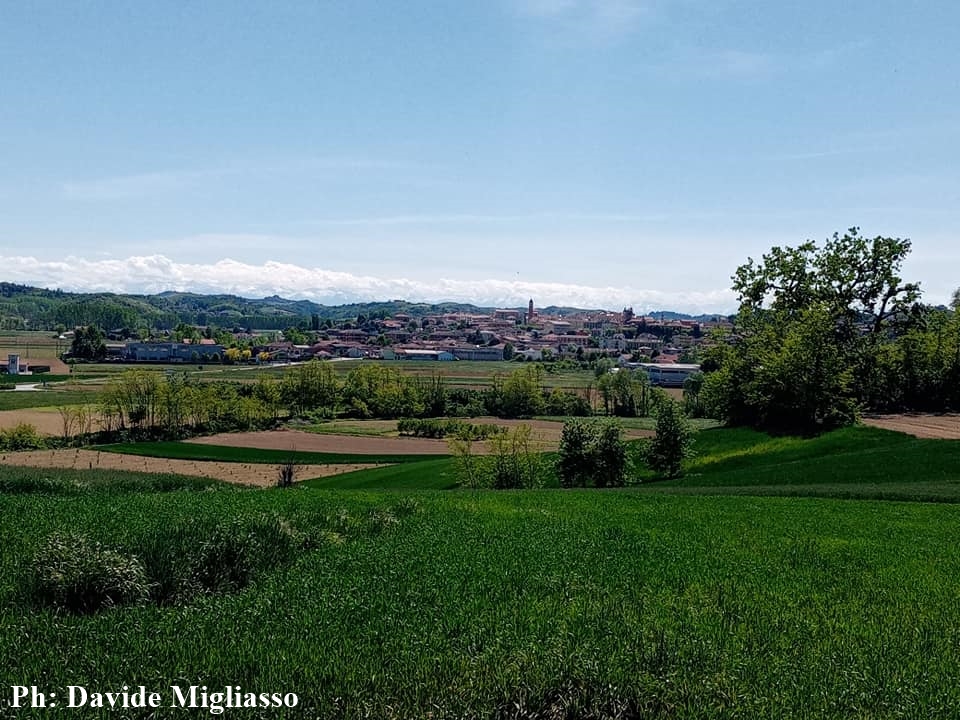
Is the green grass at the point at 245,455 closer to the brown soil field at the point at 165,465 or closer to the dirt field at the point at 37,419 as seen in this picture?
the brown soil field at the point at 165,465

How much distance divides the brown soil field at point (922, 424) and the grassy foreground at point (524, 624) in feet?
92.4

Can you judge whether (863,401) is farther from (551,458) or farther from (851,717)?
(851,717)

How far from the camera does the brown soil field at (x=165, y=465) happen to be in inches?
2248

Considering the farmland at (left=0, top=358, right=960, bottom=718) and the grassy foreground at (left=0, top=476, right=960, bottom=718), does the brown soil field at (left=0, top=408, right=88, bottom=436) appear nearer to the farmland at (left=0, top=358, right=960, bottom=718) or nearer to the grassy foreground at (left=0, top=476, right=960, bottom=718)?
the farmland at (left=0, top=358, right=960, bottom=718)

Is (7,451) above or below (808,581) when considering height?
below

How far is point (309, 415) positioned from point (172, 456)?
35.1 meters

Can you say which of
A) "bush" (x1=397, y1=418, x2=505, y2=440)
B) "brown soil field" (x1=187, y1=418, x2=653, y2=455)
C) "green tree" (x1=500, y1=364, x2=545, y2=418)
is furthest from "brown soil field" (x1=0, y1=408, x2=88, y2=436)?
"green tree" (x1=500, y1=364, x2=545, y2=418)

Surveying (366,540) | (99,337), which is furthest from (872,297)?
(99,337)

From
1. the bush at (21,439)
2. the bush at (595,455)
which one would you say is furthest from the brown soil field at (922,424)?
the bush at (21,439)

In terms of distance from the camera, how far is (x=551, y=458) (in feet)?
165

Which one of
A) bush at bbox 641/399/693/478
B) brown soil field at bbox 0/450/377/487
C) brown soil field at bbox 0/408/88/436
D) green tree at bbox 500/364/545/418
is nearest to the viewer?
bush at bbox 641/399/693/478

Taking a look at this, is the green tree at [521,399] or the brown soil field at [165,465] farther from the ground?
the green tree at [521,399]

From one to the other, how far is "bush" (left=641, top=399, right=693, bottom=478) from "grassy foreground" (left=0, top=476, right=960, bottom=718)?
73.5 feet

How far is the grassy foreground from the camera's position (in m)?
7.64
